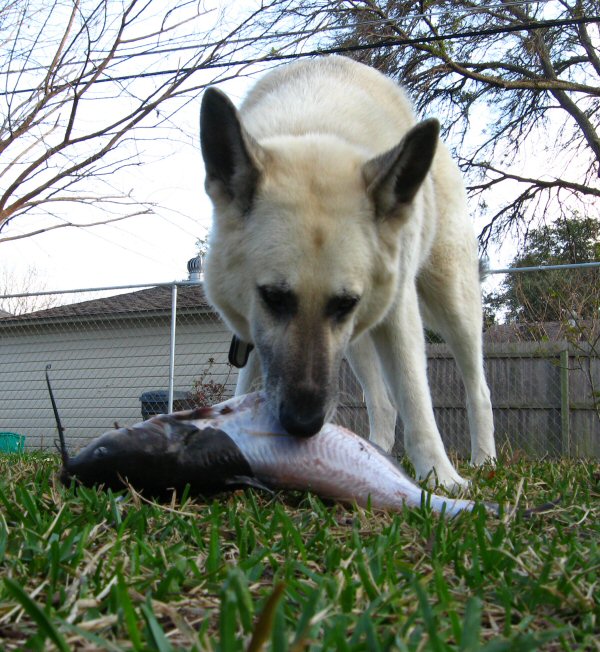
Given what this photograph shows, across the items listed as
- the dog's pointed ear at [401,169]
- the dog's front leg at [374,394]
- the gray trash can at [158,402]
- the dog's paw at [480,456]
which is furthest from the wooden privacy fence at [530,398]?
the dog's pointed ear at [401,169]

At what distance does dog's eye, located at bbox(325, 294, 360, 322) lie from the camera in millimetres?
2473

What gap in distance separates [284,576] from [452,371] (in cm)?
714

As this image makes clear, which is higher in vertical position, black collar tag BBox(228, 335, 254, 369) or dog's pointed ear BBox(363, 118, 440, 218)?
dog's pointed ear BBox(363, 118, 440, 218)

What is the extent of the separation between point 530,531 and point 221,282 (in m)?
1.59

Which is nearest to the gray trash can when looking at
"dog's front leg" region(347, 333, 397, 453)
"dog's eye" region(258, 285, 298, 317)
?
Answer: "dog's front leg" region(347, 333, 397, 453)

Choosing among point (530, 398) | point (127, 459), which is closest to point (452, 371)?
point (530, 398)

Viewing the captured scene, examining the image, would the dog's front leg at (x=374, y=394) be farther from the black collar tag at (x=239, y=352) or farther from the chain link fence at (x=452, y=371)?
the black collar tag at (x=239, y=352)

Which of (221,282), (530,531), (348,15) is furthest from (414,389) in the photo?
(348,15)

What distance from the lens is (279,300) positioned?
2486mm

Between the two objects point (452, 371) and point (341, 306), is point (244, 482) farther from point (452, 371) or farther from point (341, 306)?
point (452, 371)

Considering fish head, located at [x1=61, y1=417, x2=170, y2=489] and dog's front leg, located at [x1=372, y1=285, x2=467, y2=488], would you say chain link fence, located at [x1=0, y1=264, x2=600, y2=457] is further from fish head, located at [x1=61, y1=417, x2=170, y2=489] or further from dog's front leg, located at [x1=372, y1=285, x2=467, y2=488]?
fish head, located at [x1=61, y1=417, x2=170, y2=489]

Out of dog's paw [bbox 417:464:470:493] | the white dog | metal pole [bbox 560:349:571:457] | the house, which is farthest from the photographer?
the house

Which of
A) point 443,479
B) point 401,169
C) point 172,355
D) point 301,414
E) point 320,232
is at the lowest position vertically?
point 443,479

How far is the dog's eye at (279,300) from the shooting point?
8.04 ft
